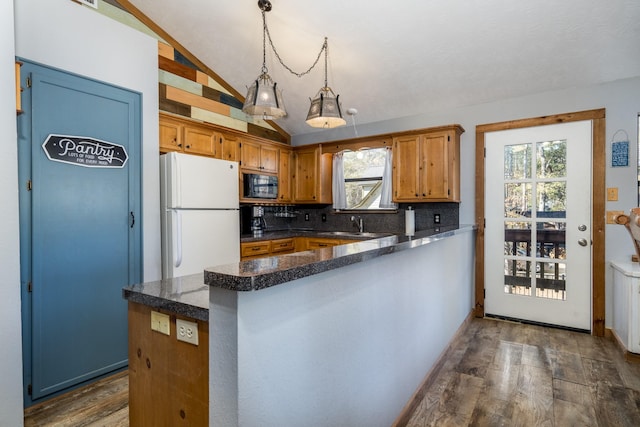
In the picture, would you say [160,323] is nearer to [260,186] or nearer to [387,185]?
[260,186]

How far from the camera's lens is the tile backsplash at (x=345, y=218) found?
4.07 metres

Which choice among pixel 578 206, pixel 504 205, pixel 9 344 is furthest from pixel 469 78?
pixel 9 344

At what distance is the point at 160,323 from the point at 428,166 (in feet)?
11.1

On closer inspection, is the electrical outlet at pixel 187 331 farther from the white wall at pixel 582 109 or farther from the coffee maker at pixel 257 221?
the white wall at pixel 582 109

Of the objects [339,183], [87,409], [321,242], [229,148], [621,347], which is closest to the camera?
[87,409]

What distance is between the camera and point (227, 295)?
2.95 ft

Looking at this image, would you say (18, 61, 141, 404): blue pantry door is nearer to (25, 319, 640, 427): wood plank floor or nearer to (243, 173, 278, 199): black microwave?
(25, 319, 640, 427): wood plank floor

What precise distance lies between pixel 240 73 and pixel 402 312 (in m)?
3.48

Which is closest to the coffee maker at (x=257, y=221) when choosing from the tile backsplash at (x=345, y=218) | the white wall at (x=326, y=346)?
the tile backsplash at (x=345, y=218)

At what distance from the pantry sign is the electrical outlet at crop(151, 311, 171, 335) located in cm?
180

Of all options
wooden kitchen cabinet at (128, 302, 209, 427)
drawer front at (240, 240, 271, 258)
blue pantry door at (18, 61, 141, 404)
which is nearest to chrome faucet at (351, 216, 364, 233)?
drawer front at (240, 240, 271, 258)

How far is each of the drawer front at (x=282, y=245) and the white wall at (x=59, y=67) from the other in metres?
1.48

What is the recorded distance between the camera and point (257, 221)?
4.60 meters

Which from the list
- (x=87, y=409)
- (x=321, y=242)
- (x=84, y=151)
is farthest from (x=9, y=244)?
(x=321, y=242)
